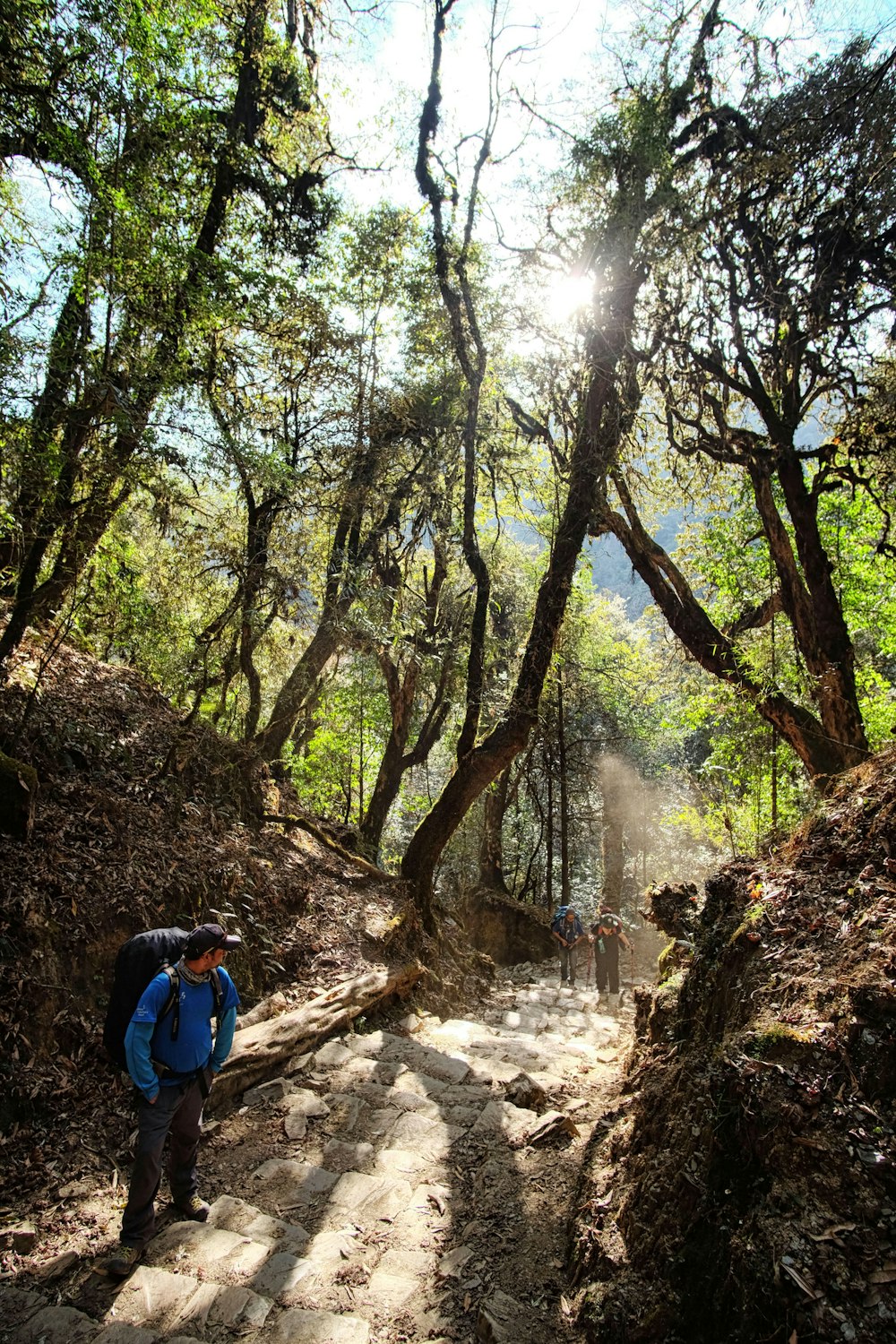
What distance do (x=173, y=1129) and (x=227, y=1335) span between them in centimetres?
130

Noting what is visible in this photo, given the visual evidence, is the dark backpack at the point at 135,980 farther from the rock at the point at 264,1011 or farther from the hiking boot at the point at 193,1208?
the rock at the point at 264,1011

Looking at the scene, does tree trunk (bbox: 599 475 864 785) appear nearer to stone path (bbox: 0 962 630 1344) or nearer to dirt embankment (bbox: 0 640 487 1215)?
stone path (bbox: 0 962 630 1344)

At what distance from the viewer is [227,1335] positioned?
301cm

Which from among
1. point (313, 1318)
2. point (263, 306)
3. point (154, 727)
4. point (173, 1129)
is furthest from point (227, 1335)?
point (263, 306)

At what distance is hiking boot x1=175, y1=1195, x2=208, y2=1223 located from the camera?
3.96 meters

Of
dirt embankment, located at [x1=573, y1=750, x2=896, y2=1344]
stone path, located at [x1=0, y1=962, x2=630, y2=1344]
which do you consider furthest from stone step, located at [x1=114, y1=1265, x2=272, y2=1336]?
dirt embankment, located at [x1=573, y1=750, x2=896, y2=1344]

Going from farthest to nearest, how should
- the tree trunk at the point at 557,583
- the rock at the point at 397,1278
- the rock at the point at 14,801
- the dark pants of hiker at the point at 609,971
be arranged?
the dark pants of hiker at the point at 609,971
the tree trunk at the point at 557,583
the rock at the point at 14,801
the rock at the point at 397,1278

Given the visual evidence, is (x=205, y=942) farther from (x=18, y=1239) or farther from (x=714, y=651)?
(x=714, y=651)

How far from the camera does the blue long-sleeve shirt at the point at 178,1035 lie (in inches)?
148

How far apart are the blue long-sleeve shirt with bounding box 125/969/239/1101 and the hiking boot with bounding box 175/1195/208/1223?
0.73 meters

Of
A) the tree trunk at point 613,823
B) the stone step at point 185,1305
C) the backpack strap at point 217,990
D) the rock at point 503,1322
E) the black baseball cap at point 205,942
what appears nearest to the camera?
the rock at point 503,1322

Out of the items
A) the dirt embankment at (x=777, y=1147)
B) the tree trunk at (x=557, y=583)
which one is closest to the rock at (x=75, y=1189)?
the dirt embankment at (x=777, y=1147)

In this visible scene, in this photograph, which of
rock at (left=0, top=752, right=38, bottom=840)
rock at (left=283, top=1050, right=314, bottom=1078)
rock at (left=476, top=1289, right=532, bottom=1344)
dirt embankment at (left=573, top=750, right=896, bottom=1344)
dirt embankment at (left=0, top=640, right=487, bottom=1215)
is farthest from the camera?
rock at (left=283, top=1050, right=314, bottom=1078)

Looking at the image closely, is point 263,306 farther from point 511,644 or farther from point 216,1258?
point 216,1258
